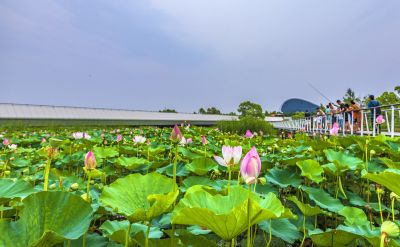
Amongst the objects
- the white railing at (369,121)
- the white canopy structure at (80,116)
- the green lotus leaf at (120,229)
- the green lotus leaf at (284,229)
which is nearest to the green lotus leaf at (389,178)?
the green lotus leaf at (284,229)

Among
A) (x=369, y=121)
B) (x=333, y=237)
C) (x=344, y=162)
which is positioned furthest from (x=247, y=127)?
(x=333, y=237)

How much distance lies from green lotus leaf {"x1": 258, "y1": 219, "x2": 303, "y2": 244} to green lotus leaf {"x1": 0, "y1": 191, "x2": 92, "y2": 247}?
0.58 meters

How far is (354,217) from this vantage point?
106 cm

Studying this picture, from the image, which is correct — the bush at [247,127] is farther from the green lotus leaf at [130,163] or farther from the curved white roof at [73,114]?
the green lotus leaf at [130,163]

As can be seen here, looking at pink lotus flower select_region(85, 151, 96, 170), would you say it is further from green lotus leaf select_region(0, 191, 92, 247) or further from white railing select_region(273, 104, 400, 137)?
white railing select_region(273, 104, 400, 137)

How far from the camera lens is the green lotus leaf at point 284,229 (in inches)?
37.9

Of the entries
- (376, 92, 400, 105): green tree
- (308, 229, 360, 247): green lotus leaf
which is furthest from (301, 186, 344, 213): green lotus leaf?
(376, 92, 400, 105): green tree

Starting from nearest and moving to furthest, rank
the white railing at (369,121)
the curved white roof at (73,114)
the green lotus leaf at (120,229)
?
the green lotus leaf at (120,229) → the white railing at (369,121) → the curved white roof at (73,114)

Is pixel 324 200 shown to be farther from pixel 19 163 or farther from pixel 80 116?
pixel 80 116

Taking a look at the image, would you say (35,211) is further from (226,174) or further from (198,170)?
(226,174)

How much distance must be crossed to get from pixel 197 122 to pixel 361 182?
2351cm

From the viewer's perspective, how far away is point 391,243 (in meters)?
0.74

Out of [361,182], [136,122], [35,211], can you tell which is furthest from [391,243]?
[136,122]

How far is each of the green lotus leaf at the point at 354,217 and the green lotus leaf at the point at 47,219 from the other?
2.82 feet
